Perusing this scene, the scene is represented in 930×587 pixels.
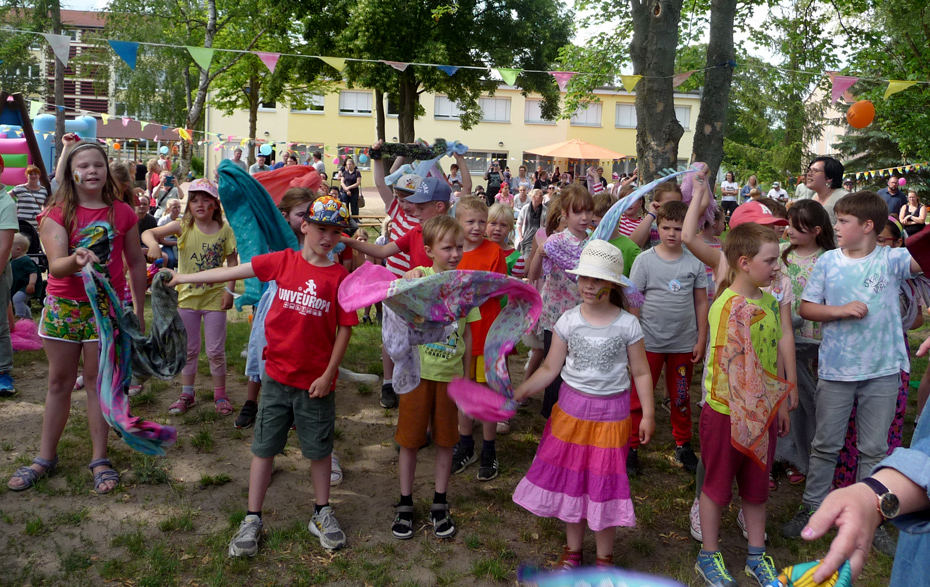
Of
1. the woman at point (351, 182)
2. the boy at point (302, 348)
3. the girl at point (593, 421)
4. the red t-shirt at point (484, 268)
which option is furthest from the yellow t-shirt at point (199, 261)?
the woman at point (351, 182)

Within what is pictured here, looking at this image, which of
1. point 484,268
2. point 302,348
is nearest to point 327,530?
point 302,348

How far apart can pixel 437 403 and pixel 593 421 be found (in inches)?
34.8

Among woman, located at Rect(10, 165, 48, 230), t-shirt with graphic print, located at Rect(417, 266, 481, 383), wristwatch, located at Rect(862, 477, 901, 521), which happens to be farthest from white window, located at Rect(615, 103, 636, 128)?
wristwatch, located at Rect(862, 477, 901, 521)

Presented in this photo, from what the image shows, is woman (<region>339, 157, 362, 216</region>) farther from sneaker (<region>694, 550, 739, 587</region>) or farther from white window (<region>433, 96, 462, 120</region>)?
white window (<region>433, 96, 462, 120</region>)

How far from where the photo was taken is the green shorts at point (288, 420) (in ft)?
12.1

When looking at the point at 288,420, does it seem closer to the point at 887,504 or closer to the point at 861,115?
the point at 887,504

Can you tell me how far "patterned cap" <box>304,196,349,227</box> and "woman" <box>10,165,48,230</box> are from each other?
5.98 meters

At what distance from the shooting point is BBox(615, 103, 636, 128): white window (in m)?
44.3

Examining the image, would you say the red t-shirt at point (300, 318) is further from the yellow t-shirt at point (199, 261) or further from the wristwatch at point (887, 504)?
the wristwatch at point (887, 504)

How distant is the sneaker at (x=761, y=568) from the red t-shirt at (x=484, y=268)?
1.84 m

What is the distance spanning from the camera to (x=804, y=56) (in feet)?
38.4

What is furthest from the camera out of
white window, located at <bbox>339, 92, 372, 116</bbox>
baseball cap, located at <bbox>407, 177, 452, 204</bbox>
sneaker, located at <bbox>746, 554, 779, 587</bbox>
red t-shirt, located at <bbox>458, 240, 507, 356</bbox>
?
white window, located at <bbox>339, 92, 372, 116</bbox>

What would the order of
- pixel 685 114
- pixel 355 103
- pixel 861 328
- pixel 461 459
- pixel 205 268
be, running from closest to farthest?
pixel 861 328, pixel 461 459, pixel 205 268, pixel 355 103, pixel 685 114

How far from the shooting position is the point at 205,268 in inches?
214
